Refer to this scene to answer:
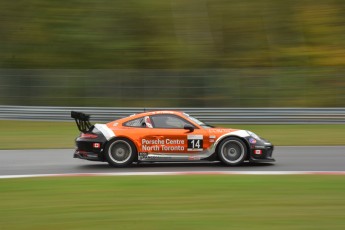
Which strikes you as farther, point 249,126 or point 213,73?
point 213,73

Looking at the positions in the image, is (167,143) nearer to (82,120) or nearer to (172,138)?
(172,138)

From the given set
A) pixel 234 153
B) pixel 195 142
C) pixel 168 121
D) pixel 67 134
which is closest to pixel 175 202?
pixel 195 142

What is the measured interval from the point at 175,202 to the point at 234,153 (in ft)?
15.4

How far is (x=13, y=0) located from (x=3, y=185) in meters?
28.0

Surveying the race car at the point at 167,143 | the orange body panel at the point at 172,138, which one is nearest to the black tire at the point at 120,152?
the race car at the point at 167,143

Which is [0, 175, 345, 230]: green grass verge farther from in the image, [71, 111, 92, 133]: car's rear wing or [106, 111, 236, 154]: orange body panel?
[71, 111, 92, 133]: car's rear wing

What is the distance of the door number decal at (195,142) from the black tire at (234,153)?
1.23 feet

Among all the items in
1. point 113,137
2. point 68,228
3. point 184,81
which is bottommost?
point 68,228

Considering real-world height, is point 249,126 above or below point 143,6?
below

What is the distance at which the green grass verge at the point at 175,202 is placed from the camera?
23.6 ft

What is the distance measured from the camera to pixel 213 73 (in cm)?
2658

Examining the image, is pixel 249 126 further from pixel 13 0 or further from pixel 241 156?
pixel 13 0

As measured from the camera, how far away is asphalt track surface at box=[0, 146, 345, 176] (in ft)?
41.8

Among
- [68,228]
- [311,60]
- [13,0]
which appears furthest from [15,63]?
[68,228]
